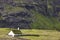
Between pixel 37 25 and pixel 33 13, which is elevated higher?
pixel 33 13

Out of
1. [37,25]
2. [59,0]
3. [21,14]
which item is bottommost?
[37,25]

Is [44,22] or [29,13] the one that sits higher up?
[29,13]

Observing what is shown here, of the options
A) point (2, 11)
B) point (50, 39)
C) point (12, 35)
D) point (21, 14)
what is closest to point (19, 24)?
point (21, 14)

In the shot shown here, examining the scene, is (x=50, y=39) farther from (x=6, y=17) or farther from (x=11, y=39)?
(x=6, y=17)

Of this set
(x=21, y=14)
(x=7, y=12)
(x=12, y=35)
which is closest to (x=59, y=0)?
(x=21, y=14)

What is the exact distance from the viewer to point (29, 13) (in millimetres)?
2719

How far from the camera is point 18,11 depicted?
2.71 metres

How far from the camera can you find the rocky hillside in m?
2.71

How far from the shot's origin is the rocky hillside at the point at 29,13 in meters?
2.71

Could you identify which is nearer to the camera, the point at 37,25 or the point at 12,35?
the point at 12,35

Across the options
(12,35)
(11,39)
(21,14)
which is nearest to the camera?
(11,39)

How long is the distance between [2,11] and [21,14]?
0.30 m

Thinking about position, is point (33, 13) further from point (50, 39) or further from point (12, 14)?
point (50, 39)

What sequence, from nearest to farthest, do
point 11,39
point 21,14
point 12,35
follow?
point 11,39 < point 12,35 < point 21,14
